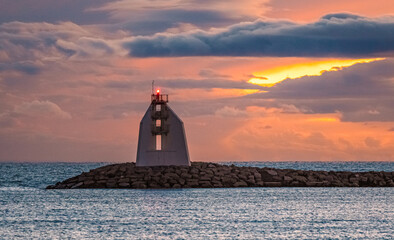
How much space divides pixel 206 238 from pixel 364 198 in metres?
24.9

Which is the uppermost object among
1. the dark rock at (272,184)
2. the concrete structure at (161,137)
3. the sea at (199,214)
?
the concrete structure at (161,137)

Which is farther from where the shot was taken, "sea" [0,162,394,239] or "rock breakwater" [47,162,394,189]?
"rock breakwater" [47,162,394,189]

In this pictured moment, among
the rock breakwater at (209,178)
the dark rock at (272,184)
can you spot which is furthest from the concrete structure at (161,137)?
the dark rock at (272,184)

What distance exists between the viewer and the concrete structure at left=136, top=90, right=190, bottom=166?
57844mm

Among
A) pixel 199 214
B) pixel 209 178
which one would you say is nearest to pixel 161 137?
pixel 209 178

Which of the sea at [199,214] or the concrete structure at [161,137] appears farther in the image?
the concrete structure at [161,137]

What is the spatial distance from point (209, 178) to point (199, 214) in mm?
19061

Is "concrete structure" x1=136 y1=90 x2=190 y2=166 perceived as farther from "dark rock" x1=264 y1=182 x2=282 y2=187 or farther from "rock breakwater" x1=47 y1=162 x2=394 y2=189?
"dark rock" x1=264 y1=182 x2=282 y2=187

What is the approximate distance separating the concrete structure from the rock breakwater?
0.71 meters

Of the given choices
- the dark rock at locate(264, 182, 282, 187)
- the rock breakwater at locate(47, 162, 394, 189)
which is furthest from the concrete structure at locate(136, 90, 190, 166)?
the dark rock at locate(264, 182, 282, 187)

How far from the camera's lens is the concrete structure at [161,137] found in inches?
2277

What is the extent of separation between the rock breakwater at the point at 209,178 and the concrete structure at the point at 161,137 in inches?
27.8

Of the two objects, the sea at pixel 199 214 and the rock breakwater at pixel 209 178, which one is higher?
the rock breakwater at pixel 209 178

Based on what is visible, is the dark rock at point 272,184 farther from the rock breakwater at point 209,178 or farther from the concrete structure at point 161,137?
the concrete structure at point 161,137
